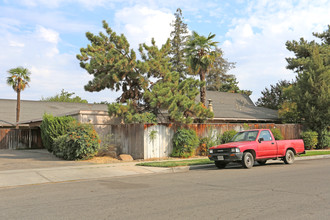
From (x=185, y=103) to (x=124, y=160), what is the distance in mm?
5016

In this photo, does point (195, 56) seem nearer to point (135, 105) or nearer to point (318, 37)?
point (135, 105)

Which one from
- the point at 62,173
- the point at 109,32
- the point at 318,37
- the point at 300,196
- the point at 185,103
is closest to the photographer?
the point at 300,196

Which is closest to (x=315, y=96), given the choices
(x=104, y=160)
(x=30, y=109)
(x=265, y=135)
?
(x=265, y=135)

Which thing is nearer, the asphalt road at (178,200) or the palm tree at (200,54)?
the asphalt road at (178,200)

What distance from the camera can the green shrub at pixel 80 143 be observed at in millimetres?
17688

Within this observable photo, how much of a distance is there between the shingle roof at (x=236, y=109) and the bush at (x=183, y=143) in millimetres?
8319

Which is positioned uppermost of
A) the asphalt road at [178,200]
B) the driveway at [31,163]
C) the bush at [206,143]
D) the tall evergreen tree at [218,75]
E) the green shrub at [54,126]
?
the tall evergreen tree at [218,75]

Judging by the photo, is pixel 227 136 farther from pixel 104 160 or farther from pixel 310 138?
pixel 310 138

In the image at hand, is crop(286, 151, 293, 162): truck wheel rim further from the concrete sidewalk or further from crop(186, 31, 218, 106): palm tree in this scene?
crop(186, 31, 218, 106): palm tree

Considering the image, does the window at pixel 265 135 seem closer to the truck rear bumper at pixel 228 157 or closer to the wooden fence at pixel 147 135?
the truck rear bumper at pixel 228 157

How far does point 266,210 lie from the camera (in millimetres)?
6246

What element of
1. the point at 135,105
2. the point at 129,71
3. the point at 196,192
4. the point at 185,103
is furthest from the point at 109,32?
the point at 196,192

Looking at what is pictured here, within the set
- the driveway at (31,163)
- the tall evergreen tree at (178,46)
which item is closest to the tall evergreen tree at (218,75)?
the tall evergreen tree at (178,46)

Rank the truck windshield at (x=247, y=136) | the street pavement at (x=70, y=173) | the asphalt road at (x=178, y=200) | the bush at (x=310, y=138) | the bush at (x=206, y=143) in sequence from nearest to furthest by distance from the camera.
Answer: the asphalt road at (x=178, y=200) → the street pavement at (x=70, y=173) → the truck windshield at (x=247, y=136) → the bush at (x=206, y=143) → the bush at (x=310, y=138)
